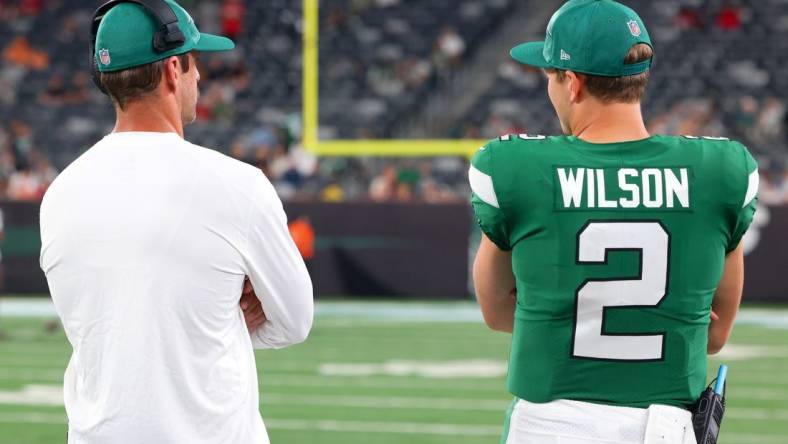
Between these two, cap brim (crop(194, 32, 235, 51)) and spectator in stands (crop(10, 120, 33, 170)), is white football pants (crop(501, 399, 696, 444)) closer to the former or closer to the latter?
cap brim (crop(194, 32, 235, 51))

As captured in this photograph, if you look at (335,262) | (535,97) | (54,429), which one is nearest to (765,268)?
(335,262)

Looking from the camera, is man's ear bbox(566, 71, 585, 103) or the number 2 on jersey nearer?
the number 2 on jersey

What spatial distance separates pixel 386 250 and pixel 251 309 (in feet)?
38.9

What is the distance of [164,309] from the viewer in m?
2.40

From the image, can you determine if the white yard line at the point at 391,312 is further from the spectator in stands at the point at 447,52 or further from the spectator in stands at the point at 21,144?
the spectator in stands at the point at 447,52

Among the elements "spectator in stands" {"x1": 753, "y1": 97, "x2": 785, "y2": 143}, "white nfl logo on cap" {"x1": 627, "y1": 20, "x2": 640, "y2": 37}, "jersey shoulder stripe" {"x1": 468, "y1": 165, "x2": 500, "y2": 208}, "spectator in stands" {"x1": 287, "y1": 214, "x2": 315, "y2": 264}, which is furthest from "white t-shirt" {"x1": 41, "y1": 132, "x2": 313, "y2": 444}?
"spectator in stands" {"x1": 753, "y1": 97, "x2": 785, "y2": 143}

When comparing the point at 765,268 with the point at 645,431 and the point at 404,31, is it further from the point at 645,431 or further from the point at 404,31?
the point at 645,431

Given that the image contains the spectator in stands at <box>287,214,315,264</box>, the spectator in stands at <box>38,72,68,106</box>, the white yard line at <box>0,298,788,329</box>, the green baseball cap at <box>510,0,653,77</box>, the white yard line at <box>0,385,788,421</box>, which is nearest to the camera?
the green baseball cap at <box>510,0,653,77</box>

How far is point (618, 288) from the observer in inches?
99.4

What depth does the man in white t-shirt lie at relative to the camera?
7.88ft

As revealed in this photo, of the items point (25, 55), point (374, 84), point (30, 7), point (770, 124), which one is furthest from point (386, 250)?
point (30, 7)

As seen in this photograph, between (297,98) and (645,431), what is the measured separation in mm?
17901

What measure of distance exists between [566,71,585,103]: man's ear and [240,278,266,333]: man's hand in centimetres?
71

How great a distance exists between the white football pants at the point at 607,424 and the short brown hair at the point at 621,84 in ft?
1.88
